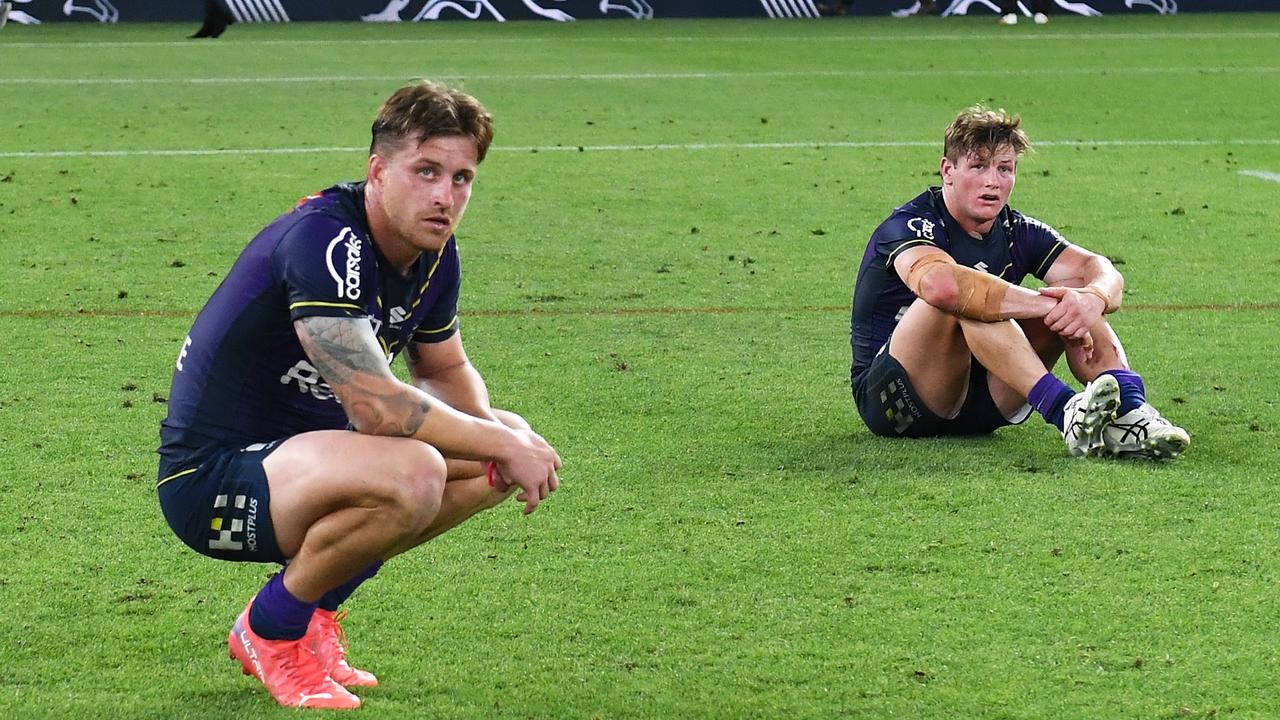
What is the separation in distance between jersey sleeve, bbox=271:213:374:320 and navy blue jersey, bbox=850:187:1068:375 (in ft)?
8.53

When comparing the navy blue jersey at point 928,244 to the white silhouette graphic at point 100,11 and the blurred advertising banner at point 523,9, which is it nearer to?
the blurred advertising banner at point 523,9

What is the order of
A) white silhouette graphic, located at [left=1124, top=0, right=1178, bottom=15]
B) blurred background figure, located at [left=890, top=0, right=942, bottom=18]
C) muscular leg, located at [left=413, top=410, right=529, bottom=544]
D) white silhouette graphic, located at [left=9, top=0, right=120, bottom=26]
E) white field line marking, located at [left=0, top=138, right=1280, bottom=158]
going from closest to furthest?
muscular leg, located at [left=413, top=410, right=529, bottom=544] < white field line marking, located at [left=0, top=138, right=1280, bottom=158] < white silhouette graphic, located at [left=9, top=0, right=120, bottom=26] < blurred background figure, located at [left=890, top=0, right=942, bottom=18] < white silhouette graphic, located at [left=1124, top=0, right=1178, bottom=15]

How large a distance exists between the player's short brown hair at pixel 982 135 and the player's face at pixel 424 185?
2430 mm

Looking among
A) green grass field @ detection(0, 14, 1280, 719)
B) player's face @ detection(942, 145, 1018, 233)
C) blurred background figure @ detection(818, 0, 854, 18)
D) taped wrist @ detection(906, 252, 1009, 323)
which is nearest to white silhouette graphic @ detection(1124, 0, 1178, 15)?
blurred background figure @ detection(818, 0, 854, 18)

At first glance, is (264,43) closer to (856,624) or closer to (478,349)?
(478,349)

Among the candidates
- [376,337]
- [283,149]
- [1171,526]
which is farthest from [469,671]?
[283,149]

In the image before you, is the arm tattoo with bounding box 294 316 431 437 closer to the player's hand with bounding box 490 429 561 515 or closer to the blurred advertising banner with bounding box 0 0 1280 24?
the player's hand with bounding box 490 429 561 515

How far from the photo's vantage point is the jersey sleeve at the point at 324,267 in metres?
3.74

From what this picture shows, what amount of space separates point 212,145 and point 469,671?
10.9 m

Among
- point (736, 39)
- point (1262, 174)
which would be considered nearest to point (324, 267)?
point (1262, 174)

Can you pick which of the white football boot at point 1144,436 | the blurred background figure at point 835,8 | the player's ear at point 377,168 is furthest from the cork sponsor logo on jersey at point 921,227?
the blurred background figure at point 835,8

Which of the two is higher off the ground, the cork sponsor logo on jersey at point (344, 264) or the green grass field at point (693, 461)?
the cork sponsor logo on jersey at point (344, 264)

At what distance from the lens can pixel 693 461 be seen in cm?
604

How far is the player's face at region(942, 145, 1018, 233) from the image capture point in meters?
5.91
